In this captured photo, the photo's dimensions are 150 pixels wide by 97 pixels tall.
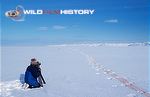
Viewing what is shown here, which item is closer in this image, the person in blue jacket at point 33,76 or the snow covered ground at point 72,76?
the snow covered ground at point 72,76

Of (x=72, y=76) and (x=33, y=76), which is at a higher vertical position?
(x=33, y=76)

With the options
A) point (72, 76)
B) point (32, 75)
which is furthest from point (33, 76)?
point (72, 76)

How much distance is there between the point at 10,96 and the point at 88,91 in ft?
5.48

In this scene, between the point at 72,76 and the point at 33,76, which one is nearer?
the point at 33,76

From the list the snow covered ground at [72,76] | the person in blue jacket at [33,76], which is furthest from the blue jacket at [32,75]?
the snow covered ground at [72,76]

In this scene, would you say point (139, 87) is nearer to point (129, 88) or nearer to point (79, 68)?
point (129, 88)

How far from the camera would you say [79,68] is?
10961mm

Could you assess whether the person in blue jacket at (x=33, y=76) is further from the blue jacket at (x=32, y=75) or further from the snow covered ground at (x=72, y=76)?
the snow covered ground at (x=72, y=76)

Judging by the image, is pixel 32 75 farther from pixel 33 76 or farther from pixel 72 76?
pixel 72 76

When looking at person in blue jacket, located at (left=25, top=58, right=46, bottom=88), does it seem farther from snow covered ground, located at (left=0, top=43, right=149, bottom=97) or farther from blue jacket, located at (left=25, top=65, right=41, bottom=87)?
snow covered ground, located at (left=0, top=43, right=149, bottom=97)

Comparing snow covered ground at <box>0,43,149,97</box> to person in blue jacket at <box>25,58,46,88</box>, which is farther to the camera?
person in blue jacket at <box>25,58,46,88</box>

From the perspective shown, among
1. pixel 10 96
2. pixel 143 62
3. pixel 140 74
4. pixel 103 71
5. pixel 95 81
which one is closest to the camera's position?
pixel 10 96

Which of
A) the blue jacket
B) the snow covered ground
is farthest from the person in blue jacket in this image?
the snow covered ground

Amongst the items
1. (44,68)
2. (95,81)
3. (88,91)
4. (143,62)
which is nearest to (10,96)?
(88,91)
